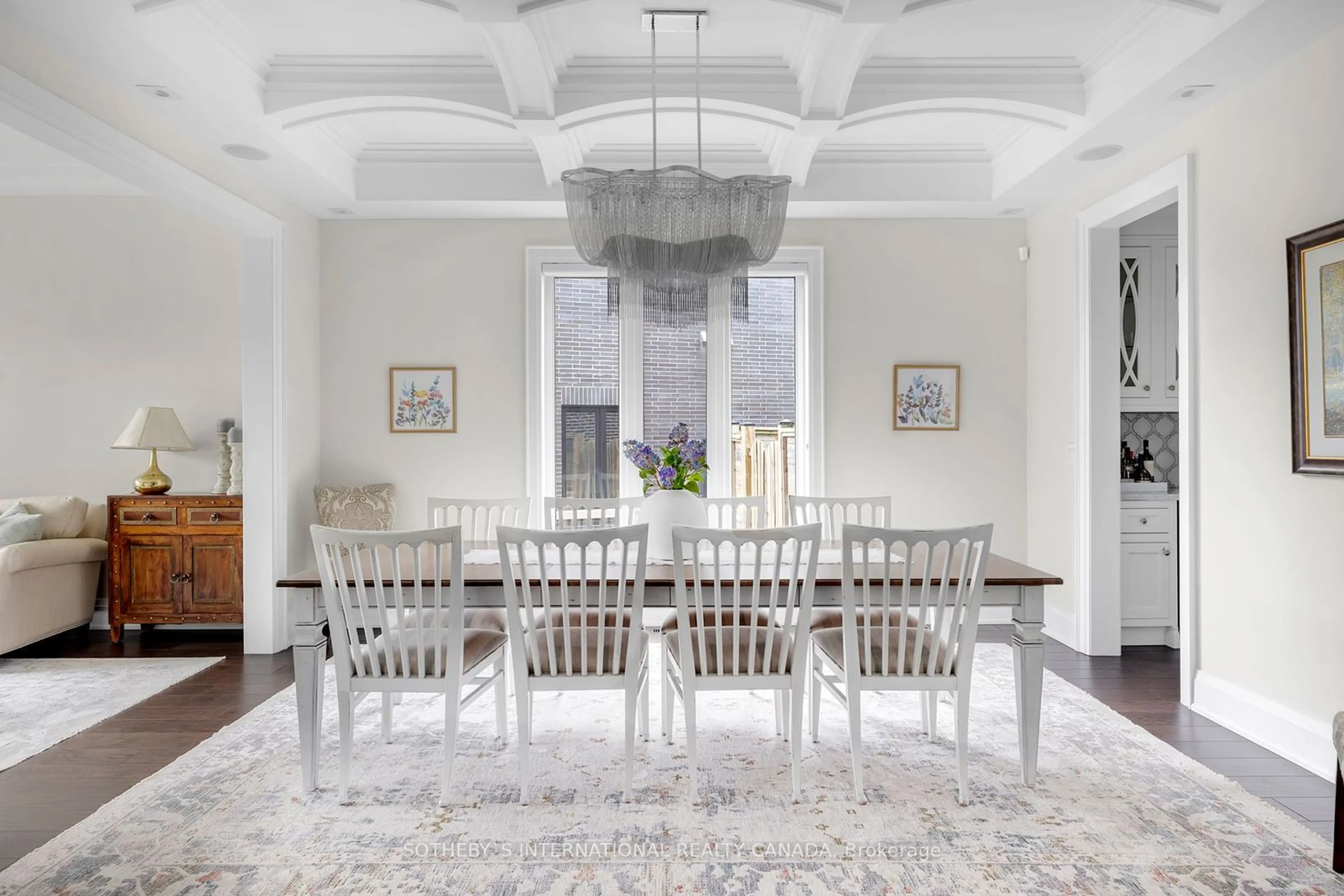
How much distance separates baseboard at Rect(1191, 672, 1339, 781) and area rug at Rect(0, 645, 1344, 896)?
1.25 ft

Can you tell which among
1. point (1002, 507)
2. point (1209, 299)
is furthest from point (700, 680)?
point (1002, 507)

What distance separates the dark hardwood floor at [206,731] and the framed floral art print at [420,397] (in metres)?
1.59

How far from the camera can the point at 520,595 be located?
3598mm

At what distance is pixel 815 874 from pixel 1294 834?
1.43 m

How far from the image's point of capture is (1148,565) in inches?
179

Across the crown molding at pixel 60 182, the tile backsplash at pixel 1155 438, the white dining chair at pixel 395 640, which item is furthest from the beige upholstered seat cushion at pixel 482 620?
the tile backsplash at pixel 1155 438

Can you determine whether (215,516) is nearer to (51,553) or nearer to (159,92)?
(51,553)

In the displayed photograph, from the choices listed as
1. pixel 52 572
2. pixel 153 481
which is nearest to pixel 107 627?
pixel 52 572

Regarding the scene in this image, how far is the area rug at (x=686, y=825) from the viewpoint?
2.16m

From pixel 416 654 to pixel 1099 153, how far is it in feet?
12.8

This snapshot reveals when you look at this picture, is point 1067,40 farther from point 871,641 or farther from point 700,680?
point 700,680

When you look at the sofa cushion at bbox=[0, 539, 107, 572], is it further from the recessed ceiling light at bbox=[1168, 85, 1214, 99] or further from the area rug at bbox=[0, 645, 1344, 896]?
the recessed ceiling light at bbox=[1168, 85, 1214, 99]

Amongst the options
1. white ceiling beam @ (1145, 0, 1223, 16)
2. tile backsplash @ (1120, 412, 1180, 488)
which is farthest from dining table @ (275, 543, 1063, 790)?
tile backsplash @ (1120, 412, 1180, 488)

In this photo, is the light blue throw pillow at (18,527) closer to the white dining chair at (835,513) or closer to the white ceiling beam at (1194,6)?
the white dining chair at (835,513)
